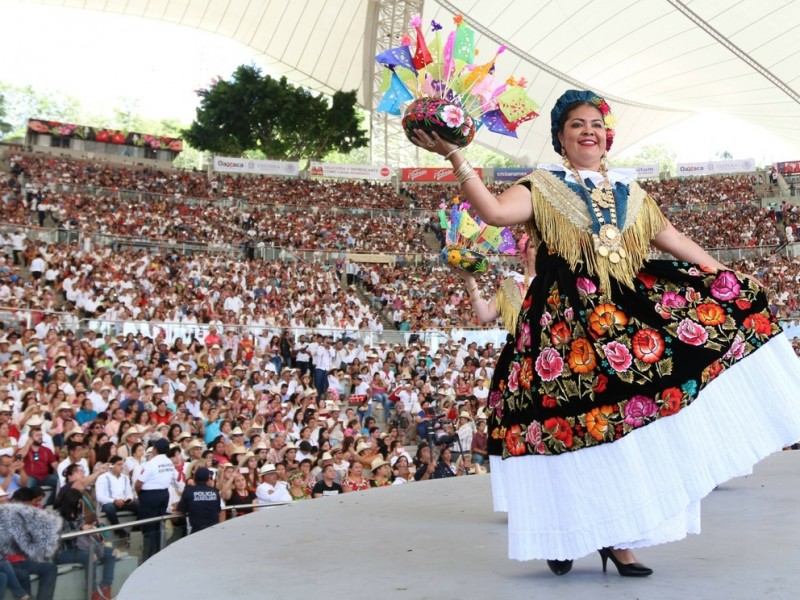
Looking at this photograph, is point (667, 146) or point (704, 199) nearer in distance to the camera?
point (704, 199)

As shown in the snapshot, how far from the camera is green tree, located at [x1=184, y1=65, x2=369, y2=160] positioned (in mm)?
36719

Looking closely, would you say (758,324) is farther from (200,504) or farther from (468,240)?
(200,504)

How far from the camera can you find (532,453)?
2.83 m

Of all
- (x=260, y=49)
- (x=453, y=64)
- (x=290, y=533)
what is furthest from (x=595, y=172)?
(x=260, y=49)

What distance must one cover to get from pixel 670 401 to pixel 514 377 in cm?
52

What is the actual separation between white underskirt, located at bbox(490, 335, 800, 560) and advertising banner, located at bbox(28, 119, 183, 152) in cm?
3350

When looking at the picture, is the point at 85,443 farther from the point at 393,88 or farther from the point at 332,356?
the point at 332,356

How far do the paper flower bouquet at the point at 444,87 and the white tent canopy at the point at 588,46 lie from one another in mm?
25688

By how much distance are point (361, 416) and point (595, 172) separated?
9.16m

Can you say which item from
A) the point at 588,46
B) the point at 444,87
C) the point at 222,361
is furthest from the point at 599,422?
the point at 588,46

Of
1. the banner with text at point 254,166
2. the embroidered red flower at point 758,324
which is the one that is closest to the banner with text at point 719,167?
the banner with text at point 254,166

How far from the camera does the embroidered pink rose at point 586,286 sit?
113 inches

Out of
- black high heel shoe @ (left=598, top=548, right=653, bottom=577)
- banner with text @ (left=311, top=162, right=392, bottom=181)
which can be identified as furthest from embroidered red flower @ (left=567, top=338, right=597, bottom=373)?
banner with text @ (left=311, top=162, right=392, bottom=181)

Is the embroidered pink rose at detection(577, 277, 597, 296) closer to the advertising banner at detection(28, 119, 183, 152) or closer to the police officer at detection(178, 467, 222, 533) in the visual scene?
the police officer at detection(178, 467, 222, 533)
